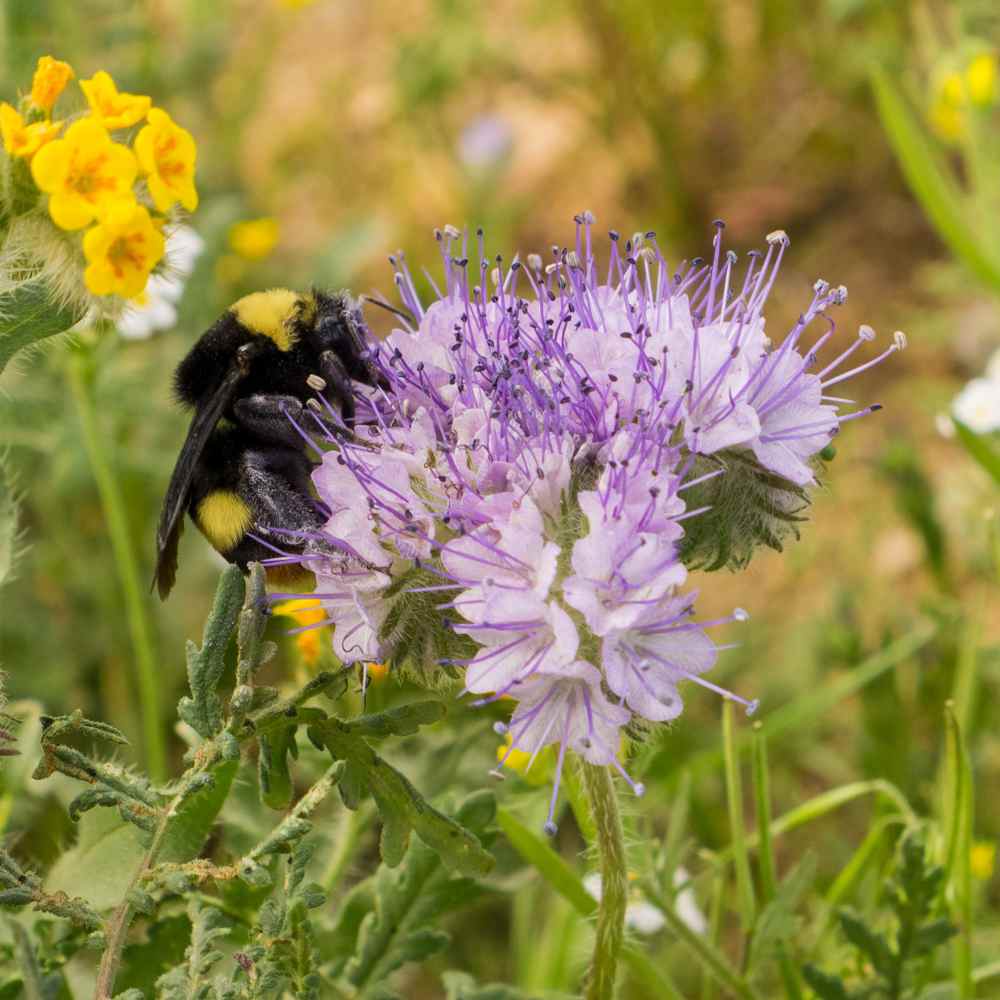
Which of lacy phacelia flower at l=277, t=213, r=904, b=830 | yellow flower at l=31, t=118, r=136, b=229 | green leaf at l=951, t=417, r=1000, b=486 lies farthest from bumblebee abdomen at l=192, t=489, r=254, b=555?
green leaf at l=951, t=417, r=1000, b=486

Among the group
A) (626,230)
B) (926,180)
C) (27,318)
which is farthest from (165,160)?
(626,230)

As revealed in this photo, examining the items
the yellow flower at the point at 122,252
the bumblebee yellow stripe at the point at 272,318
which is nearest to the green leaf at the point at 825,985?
the bumblebee yellow stripe at the point at 272,318

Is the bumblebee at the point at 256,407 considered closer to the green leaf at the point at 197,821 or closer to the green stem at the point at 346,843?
the green leaf at the point at 197,821

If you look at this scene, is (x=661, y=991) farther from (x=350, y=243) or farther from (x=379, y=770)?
(x=350, y=243)

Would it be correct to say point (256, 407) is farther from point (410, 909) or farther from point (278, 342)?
point (410, 909)

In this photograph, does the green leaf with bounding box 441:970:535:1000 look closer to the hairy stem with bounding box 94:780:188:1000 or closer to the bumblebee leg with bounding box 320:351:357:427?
the hairy stem with bounding box 94:780:188:1000

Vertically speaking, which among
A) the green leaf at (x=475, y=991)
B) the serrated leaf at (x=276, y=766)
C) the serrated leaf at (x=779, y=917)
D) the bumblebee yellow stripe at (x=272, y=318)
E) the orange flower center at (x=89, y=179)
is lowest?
the green leaf at (x=475, y=991)
